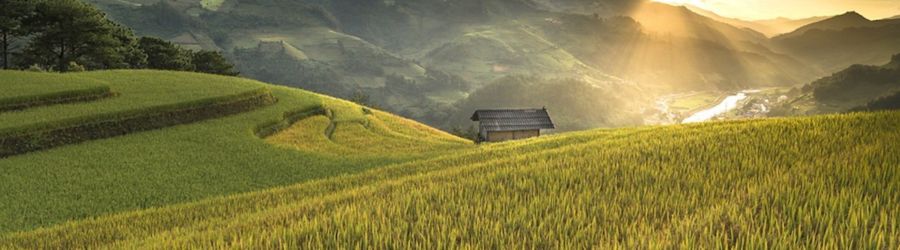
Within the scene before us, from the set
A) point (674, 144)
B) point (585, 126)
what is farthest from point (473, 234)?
point (585, 126)

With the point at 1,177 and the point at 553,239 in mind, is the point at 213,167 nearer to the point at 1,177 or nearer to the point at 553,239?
the point at 1,177

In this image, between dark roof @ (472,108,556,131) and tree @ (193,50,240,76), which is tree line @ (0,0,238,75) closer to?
tree @ (193,50,240,76)

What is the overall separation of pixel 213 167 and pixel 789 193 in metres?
20.8

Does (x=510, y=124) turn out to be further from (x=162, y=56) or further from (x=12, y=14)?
(x=12, y=14)

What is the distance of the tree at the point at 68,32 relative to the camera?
127 ft

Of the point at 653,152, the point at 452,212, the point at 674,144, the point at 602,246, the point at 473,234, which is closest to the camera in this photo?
the point at 602,246

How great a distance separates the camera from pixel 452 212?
5.59 meters

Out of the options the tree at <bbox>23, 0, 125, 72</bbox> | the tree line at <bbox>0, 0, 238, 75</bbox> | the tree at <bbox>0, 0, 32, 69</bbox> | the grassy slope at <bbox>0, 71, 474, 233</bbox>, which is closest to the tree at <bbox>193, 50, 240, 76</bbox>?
the tree line at <bbox>0, 0, 238, 75</bbox>

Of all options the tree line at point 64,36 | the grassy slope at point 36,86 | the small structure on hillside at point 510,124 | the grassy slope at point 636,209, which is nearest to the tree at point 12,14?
the tree line at point 64,36

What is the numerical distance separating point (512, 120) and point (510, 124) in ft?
2.49

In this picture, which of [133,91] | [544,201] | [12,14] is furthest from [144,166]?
[12,14]

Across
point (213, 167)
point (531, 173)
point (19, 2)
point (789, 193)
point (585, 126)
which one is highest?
point (19, 2)

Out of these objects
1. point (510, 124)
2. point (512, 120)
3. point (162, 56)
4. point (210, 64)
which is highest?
point (162, 56)

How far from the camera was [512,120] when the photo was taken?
50094 millimetres
